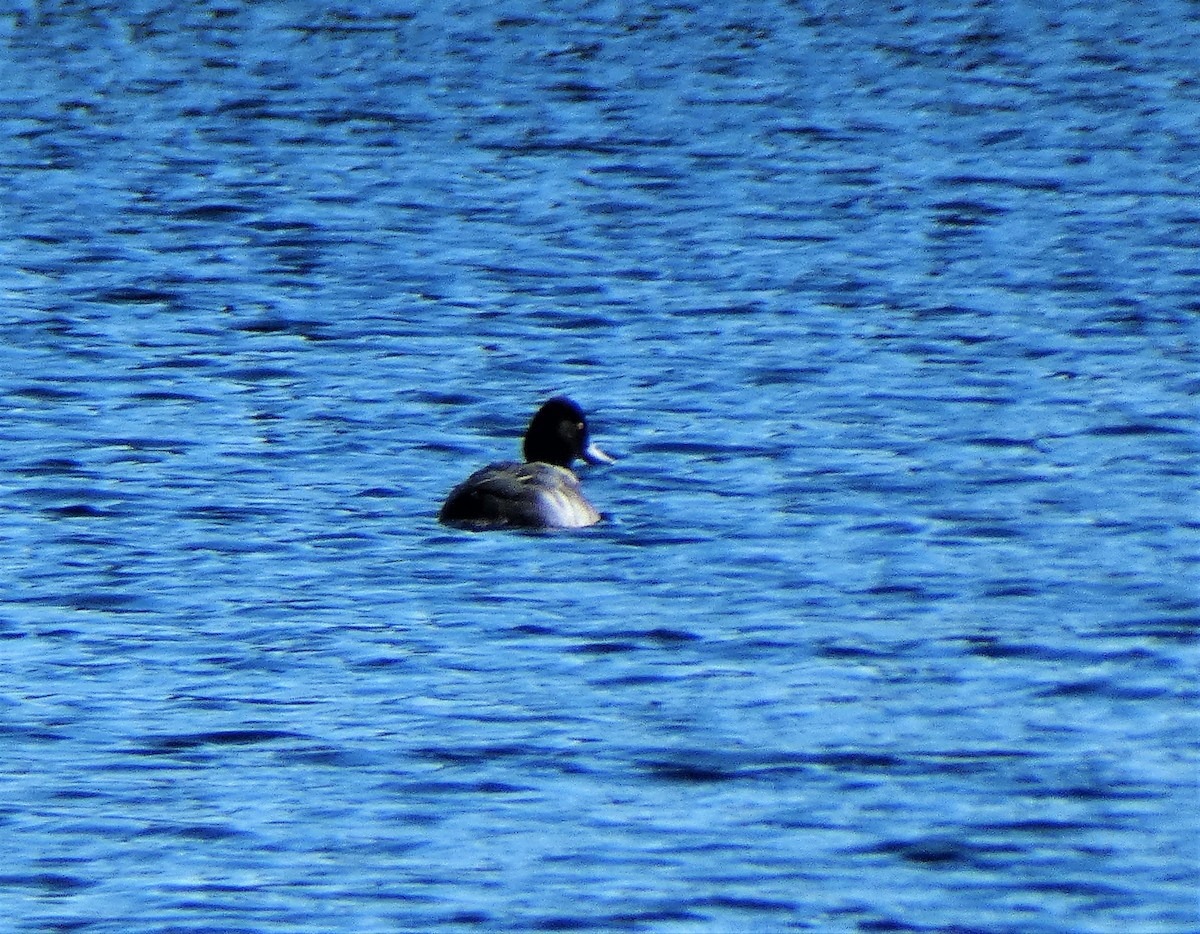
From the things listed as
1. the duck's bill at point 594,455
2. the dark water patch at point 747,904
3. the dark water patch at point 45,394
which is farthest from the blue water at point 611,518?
the duck's bill at point 594,455

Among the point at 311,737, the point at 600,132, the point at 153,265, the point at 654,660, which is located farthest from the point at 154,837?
the point at 600,132

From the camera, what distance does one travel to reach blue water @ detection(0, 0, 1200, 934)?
9.97 meters

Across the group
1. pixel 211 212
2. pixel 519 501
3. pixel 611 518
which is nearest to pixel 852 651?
pixel 519 501

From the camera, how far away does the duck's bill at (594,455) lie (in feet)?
53.7

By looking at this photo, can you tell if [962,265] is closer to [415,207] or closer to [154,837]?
[415,207]

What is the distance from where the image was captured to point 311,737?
11.2m

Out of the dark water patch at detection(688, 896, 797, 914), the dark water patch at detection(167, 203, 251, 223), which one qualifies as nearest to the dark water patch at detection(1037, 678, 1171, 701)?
the dark water patch at detection(688, 896, 797, 914)

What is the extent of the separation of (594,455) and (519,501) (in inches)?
67.5

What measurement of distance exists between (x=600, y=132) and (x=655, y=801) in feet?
67.3

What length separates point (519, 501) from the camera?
1480 cm

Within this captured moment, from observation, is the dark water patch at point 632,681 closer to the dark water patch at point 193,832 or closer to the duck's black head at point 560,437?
the dark water patch at point 193,832

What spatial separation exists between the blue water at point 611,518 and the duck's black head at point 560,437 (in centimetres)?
26

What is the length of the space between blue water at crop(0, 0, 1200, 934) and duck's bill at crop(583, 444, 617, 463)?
0.74ft

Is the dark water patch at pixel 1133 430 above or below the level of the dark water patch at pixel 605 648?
below
